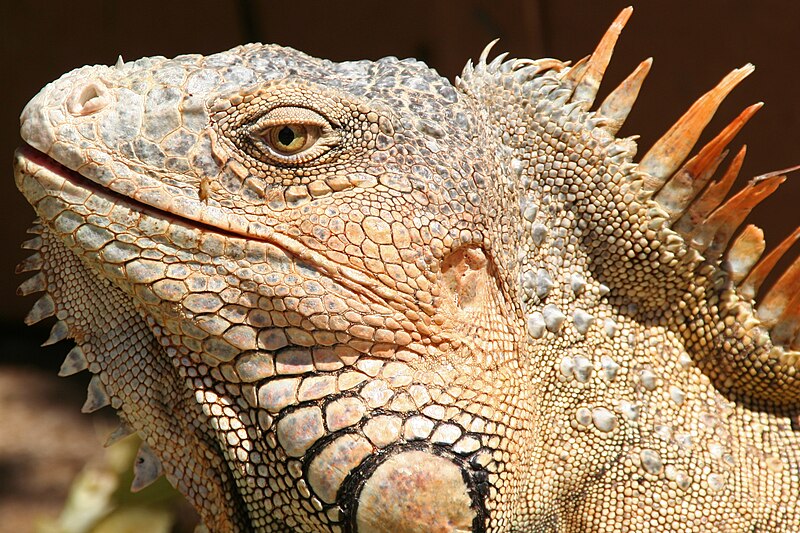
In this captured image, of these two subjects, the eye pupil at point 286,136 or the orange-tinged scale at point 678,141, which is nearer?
the eye pupil at point 286,136

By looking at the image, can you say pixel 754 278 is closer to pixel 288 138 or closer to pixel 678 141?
pixel 678 141

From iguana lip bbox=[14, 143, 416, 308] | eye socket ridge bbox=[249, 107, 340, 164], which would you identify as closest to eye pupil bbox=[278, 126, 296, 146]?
eye socket ridge bbox=[249, 107, 340, 164]

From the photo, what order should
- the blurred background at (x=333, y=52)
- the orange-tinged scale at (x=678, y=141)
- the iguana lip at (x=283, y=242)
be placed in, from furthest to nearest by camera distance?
the blurred background at (x=333, y=52) → the orange-tinged scale at (x=678, y=141) → the iguana lip at (x=283, y=242)

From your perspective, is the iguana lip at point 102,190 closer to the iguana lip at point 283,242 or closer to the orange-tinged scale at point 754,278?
the iguana lip at point 283,242

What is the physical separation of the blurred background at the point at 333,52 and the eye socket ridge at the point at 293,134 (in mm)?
3234

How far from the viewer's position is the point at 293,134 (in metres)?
2.31

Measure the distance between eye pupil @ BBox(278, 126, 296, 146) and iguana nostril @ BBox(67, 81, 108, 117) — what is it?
1.51 ft

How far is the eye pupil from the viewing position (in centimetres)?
230

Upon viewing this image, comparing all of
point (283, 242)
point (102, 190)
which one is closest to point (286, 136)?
point (283, 242)

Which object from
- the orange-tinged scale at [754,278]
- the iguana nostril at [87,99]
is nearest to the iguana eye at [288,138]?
the iguana nostril at [87,99]

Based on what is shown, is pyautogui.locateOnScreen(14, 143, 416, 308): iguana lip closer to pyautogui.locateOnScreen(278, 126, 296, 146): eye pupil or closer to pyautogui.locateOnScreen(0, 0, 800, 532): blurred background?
pyautogui.locateOnScreen(278, 126, 296, 146): eye pupil

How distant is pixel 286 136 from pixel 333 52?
3806mm

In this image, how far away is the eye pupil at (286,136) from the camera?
7.55 ft

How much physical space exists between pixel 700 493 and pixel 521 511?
1.79ft
